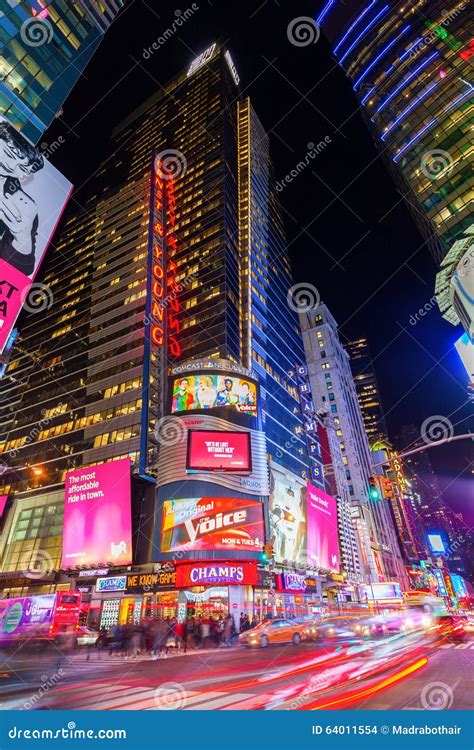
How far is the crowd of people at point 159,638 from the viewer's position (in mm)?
16297

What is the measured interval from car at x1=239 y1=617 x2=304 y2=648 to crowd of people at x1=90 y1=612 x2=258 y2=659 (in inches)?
67.0

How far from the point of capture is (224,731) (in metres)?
4.96

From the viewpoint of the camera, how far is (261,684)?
8.45 m

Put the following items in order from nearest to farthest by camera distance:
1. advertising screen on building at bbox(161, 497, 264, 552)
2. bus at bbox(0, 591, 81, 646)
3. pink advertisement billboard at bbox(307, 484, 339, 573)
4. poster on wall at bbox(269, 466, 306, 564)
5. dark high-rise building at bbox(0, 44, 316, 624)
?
bus at bbox(0, 591, 81, 646)
advertising screen on building at bbox(161, 497, 264, 552)
dark high-rise building at bbox(0, 44, 316, 624)
poster on wall at bbox(269, 466, 306, 564)
pink advertisement billboard at bbox(307, 484, 339, 573)

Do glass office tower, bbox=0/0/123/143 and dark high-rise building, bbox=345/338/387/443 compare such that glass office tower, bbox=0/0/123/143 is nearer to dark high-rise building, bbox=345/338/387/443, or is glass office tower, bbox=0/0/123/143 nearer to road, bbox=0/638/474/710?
road, bbox=0/638/474/710

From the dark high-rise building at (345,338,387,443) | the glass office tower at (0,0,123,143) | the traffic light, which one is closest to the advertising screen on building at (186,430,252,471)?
the traffic light

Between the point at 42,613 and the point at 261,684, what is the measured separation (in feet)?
51.1

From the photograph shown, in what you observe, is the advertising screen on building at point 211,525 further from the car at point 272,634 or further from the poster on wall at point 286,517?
the car at point 272,634

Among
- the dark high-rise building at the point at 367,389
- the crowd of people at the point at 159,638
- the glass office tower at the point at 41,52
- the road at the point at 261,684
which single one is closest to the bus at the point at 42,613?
the crowd of people at the point at 159,638

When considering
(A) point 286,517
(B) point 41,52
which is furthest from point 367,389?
(B) point 41,52

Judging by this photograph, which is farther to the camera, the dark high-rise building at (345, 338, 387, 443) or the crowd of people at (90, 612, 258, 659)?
the dark high-rise building at (345, 338, 387, 443)

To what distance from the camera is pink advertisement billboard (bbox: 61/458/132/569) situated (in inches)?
1443

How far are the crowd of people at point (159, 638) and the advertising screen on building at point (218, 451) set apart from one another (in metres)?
15.1

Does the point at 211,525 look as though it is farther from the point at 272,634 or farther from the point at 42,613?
the point at 42,613
